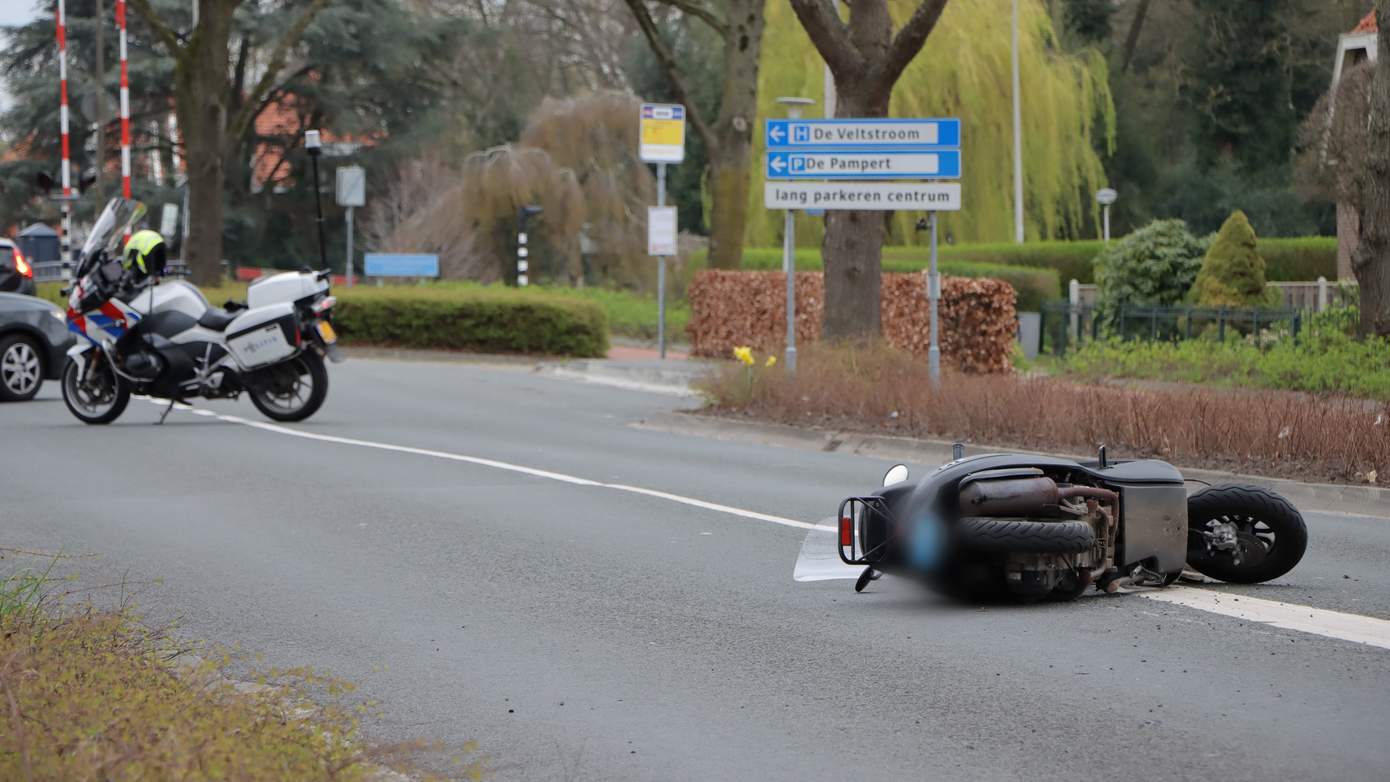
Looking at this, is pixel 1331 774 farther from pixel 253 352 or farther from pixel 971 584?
pixel 253 352

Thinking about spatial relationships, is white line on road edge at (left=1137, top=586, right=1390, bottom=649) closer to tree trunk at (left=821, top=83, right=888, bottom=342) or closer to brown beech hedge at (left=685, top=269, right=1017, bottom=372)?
tree trunk at (left=821, top=83, right=888, bottom=342)

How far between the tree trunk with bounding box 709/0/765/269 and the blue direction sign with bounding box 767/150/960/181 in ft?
38.2

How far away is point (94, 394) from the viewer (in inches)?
677

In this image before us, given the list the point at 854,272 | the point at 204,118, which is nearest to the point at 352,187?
the point at 204,118

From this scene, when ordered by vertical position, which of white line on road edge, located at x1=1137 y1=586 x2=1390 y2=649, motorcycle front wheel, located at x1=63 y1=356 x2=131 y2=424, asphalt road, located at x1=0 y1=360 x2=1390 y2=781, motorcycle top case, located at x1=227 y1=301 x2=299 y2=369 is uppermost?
motorcycle top case, located at x1=227 y1=301 x2=299 y2=369

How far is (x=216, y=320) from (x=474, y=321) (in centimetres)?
1291

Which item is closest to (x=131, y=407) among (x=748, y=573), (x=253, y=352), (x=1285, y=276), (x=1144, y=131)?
(x=253, y=352)

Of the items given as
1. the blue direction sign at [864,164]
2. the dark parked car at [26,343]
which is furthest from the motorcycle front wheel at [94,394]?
the blue direction sign at [864,164]

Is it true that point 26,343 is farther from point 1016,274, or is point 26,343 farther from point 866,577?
point 1016,274

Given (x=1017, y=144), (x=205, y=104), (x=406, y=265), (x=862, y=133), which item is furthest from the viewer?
(x=406, y=265)

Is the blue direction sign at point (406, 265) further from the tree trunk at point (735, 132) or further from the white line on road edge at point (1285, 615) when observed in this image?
the white line on road edge at point (1285, 615)

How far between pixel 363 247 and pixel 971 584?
52472 mm

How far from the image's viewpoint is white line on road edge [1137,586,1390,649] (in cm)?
713

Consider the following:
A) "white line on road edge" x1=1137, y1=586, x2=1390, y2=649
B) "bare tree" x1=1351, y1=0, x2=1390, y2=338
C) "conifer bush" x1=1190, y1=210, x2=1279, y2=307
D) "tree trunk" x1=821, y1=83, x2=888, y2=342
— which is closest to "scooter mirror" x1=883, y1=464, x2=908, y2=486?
"white line on road edge" x1=1137, y1=586, x2=1390, y2=649
